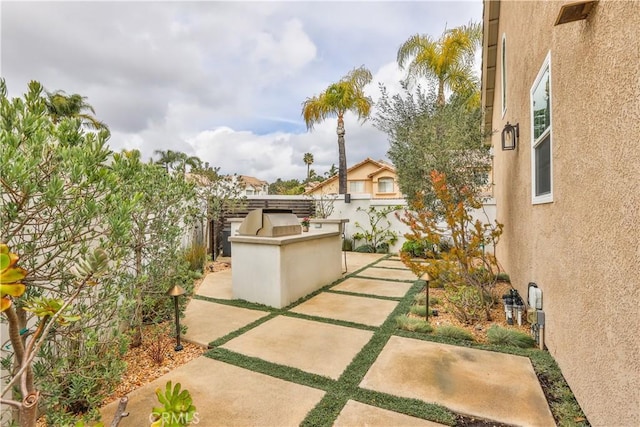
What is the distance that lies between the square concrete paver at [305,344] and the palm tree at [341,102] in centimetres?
1437

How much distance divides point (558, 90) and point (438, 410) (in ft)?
10.8

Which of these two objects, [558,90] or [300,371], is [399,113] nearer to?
[558,90]

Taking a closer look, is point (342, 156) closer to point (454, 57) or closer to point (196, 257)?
point (454, 57)

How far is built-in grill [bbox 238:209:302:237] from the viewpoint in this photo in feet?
19.0

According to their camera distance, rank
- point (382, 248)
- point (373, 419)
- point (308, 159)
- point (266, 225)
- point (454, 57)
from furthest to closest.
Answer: point (308, 159)
point (454, 57)
point (382, 248)
point (266, 225)
point (373, 419)

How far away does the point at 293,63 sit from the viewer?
914cm

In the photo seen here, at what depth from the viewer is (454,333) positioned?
13.7ft

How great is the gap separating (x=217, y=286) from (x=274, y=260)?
2.40m

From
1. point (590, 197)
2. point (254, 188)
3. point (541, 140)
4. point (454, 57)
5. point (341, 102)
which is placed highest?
point (454, 57)

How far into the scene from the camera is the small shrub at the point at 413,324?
4.39 m

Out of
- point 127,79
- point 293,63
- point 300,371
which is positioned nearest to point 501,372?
point 300,371

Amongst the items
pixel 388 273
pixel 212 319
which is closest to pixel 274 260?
pixel 212 319

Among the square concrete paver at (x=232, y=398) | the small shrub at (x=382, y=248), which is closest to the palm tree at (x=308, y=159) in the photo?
the small shrub at (x=382, y=248)

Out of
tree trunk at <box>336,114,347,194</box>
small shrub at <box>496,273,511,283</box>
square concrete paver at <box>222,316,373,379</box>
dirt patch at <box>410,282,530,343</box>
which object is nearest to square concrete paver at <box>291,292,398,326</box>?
square concrete paver at <box>222,316,373,379</box>
